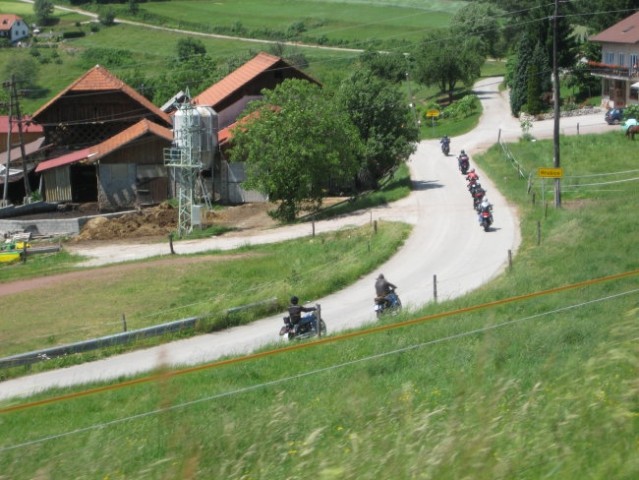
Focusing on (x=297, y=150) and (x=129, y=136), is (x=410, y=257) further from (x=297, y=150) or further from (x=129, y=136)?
(x=129, y=136)

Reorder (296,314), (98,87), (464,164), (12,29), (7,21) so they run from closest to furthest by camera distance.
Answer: (296,314)
(464,164)
(98,87)
(12,29)
(7,21)

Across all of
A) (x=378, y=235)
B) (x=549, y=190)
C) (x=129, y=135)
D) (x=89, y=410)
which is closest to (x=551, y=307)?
(x=89, y=410)

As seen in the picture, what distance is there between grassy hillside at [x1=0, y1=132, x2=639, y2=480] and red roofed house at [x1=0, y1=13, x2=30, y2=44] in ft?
346

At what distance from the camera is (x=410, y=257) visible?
3172 cm

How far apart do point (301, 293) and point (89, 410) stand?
1282cm

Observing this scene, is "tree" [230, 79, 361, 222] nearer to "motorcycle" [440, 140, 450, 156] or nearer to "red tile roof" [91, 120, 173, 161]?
"red tile roof" [91, 120, 173, 161]

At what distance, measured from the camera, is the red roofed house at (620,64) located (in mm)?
58831

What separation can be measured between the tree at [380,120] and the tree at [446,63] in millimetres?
25586

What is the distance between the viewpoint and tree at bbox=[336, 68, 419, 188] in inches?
1785

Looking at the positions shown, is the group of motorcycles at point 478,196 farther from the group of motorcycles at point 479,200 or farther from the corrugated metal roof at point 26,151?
the corrugated metal roof at point 26,151

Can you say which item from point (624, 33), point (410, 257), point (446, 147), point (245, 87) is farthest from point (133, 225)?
point (624, 33)

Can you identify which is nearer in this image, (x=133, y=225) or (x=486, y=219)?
(x=486, y=219)

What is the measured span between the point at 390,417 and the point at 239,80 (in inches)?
2048

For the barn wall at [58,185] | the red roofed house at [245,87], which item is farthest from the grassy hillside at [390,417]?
the red roofed house at [245,87]
